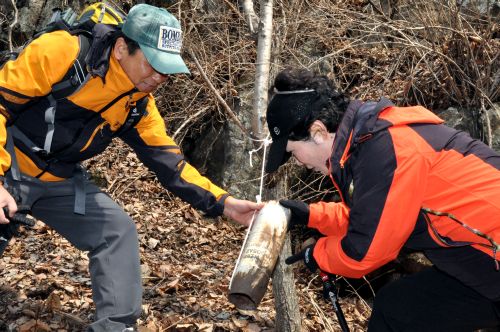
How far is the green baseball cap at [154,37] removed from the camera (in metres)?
3.47

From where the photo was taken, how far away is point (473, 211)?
2582 millimetres

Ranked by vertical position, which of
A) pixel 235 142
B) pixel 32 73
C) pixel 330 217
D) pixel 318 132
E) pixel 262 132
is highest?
pixel 32 73

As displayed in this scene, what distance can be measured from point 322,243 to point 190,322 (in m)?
2.08

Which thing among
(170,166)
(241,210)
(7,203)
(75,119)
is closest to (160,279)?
(170,166)

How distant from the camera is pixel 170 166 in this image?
13.5 feet

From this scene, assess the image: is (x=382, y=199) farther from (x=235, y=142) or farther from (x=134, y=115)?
(x=235, y=142)

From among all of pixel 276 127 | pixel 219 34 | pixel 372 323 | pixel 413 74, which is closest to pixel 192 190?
pixel 276 127

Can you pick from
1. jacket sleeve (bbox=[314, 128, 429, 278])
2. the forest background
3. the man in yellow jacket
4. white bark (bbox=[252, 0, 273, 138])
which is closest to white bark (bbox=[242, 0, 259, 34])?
the forest background

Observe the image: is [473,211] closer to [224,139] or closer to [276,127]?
[276,127]

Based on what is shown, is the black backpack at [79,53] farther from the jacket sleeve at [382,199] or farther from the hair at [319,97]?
the jacket sleeve at [382,199]

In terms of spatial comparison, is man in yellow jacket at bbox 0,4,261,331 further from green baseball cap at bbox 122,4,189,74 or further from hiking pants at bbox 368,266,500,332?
hiking pants at bbox 368,266,500,332

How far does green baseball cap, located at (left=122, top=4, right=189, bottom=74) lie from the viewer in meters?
3.47

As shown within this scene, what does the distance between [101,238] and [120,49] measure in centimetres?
128

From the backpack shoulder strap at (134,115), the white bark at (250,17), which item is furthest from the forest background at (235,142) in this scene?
the backpack shoulder strap at (134,115)
